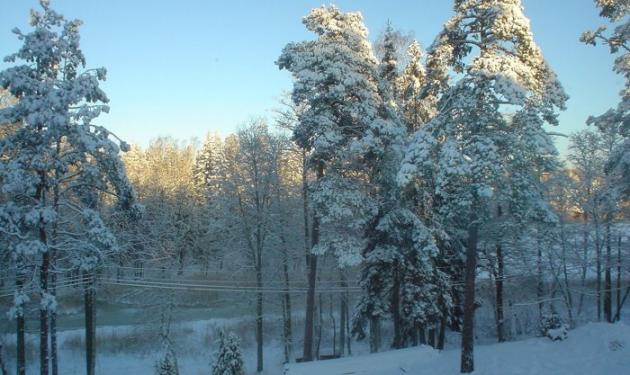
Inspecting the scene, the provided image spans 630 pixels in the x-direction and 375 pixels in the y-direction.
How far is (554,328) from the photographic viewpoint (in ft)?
58.1

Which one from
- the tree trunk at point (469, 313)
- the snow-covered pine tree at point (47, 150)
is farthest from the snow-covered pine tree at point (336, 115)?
the snow-covered pine tree at point (47, 150)

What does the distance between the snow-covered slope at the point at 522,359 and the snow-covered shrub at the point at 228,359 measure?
5292mm

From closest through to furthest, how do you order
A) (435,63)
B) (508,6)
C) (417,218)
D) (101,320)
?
(508,6)
(435,63)
(417,218)
(101,320)

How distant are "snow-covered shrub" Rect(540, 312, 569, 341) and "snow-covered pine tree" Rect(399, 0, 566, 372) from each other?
378 cm

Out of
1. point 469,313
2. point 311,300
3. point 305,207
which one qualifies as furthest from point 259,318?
point 469,313

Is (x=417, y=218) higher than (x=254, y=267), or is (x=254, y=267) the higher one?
(x=417, y=218)

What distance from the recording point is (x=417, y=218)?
62.1 ft

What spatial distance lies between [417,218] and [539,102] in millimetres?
6192

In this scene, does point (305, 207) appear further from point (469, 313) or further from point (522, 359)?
point (522, 359)

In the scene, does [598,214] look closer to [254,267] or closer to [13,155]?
[254,267]

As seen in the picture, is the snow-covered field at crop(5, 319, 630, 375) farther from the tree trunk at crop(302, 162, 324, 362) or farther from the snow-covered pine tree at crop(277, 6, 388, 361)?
the snow-covered pine tree at crop(277, 6, 388, 361)

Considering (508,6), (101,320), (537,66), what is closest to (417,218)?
(537,66)

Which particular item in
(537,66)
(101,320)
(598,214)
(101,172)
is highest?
(537,66)

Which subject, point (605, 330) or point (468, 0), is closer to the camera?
point (468, 0)
